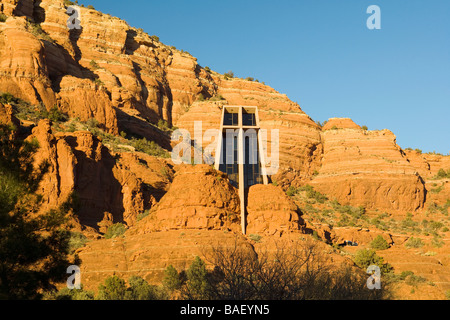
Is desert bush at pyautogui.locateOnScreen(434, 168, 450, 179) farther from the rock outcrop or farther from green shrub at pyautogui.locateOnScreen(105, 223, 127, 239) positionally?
green shrub at pyautogui.locateOnScreen(105, 223, 127, 239)

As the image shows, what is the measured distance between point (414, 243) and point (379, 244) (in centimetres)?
516

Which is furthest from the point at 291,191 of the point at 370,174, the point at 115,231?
the point at 115,231

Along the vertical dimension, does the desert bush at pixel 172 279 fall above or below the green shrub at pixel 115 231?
below

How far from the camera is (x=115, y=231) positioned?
142 feet

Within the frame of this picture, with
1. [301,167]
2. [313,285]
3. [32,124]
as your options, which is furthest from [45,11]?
[313,285]

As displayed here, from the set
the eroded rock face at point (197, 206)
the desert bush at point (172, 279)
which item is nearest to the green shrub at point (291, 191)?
the eroded rock face at point (197, 206)

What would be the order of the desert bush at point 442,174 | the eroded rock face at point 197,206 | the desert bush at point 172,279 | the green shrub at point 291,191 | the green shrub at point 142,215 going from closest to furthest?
the desert bush at point 172,279 < the eroded rock face at point 197,206 < the green shrub at point 142,215 < the green shrub at point 291,191 < the desert bush at point 442,174

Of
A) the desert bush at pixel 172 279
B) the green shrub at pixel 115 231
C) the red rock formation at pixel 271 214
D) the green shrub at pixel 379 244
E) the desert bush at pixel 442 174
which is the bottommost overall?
the desert bush at pixel 172 279

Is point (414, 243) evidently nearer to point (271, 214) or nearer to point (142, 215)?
point (271, 214)

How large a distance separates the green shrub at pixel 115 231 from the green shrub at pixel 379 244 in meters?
24.2

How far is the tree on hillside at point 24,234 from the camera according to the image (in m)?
22.5

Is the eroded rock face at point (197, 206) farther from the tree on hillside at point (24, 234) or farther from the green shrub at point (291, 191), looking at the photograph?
the green shrub at point (291, 191)

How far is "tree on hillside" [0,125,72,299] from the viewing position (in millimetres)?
22453

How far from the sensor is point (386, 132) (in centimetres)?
8119
